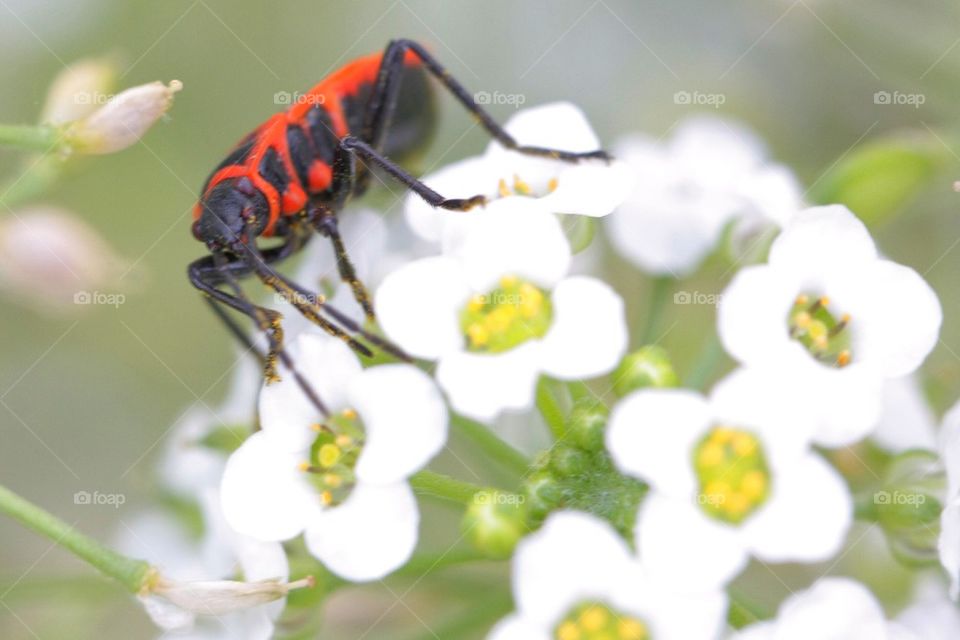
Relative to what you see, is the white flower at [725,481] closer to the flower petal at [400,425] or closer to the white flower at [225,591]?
the flower petal at [400,425]

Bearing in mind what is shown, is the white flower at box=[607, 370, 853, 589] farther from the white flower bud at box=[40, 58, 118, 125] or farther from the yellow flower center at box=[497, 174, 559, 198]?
the white flower bud at box=[40, 58, 118, 125]

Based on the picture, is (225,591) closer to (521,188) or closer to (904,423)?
(521,188)

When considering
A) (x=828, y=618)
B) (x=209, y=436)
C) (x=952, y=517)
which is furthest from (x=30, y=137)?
(x=952, y=517)

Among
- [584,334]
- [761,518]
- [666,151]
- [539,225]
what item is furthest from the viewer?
[666,151]

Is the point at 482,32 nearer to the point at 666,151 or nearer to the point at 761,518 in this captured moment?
the point at 666,151

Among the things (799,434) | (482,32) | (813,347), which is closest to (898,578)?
(813,347)
